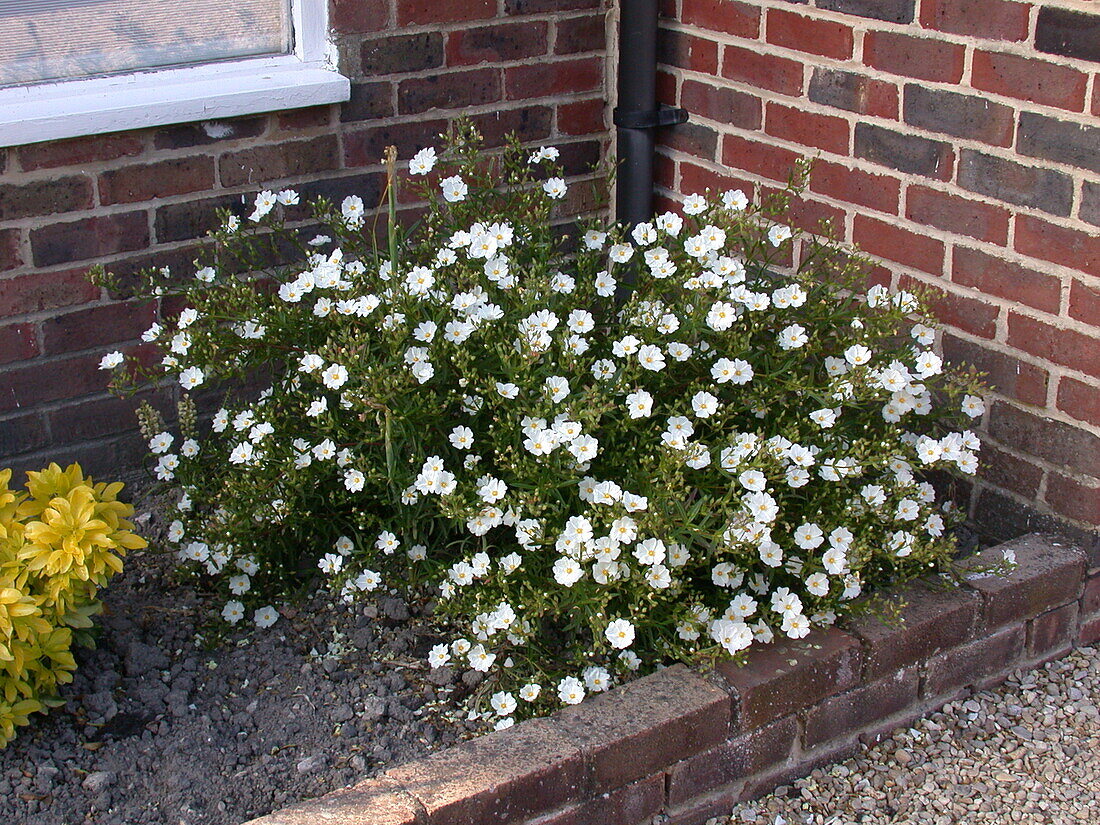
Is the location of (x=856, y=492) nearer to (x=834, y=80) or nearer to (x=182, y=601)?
(x=834, y=80)

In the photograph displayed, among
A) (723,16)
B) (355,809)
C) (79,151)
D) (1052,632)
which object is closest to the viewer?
(355,809)

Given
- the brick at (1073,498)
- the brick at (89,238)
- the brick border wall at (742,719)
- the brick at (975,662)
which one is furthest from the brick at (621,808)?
the brick at (89,238)

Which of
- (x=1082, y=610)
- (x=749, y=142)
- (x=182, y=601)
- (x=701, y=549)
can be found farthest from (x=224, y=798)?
(x=749, y=142)

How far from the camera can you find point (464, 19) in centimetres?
335

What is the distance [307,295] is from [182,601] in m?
0.81

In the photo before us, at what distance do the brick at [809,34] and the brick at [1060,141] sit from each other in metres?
0.54

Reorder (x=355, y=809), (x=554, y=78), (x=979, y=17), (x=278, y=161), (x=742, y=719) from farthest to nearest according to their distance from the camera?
1. (x=554, y=78)
2. (x=278, y=161)
3. (x=979, y=17)
4. (x=742, y=719)
5. (x=355, y=809)

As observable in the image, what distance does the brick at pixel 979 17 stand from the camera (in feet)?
8.87

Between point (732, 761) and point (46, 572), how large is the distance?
131 cm

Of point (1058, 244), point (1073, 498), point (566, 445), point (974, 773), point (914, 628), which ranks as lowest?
point (974, 773)

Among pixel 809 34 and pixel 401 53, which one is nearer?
pixel 809 34

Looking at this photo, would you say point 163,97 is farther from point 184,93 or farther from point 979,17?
point 979,17

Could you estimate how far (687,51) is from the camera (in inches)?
140

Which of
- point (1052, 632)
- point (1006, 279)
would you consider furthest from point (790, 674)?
point (1006, 279)
